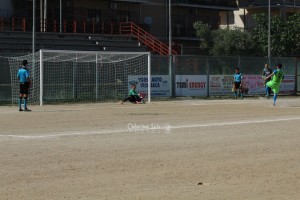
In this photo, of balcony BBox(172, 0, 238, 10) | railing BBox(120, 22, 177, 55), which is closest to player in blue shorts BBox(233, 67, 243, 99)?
railing BBox(120, 22, 177, 55)

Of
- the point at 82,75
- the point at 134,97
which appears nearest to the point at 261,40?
the point at 82,75

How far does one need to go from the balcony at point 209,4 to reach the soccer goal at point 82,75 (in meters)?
33.6

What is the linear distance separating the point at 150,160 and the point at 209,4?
61857mm

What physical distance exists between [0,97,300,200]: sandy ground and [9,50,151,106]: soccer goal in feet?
42.9

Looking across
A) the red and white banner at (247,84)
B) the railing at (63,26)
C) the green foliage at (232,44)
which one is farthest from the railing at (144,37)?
the red and white banner at (247,84)

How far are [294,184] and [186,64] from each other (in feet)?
97.4

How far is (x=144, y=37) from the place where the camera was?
186 feet

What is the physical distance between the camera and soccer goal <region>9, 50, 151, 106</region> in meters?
32.2

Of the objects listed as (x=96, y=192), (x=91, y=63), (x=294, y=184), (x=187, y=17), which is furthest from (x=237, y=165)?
(x=187, y=17)

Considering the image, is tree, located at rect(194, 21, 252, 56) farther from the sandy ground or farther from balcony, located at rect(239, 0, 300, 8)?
the sandy ground

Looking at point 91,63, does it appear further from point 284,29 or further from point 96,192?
point 284,29

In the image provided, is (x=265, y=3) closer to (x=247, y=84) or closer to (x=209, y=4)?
(x=209, y=4)

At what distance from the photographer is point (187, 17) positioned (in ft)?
232

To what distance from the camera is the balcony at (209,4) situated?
6906 centimetres
